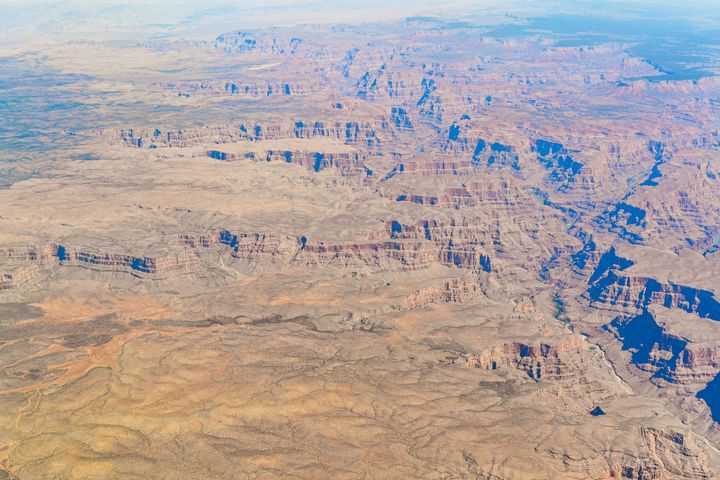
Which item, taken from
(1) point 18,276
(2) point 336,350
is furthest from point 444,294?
(1) point 18,276

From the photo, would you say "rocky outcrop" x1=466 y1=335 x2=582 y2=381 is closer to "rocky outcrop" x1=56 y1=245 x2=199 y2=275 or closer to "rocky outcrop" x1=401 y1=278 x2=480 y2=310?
"rocky outcrop" x1=401 y1=278 x2=480 y2=310

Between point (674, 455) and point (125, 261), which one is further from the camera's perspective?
point (125, 261)

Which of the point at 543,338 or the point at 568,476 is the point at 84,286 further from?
the point at 568,476

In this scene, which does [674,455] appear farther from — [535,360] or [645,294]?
[645,294]

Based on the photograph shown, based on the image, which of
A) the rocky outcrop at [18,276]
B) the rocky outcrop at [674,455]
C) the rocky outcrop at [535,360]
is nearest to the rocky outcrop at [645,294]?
the rocky outcrop at [535,360]

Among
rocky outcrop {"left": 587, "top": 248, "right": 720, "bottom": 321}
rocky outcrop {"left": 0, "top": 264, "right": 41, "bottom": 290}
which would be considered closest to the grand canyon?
rocky outcrop {"left": 0, "top": 264, "right": 41, "bottom": 290}

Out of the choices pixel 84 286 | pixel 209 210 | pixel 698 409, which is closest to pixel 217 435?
pixel 84 286

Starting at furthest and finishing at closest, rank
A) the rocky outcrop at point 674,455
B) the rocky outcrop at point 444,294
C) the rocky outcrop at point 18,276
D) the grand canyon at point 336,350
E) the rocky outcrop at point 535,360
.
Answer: the rocky outcrop at point 18,276, the rocky outcrop at point 444,294, the rocky outcrop at point 535,360, the rocky outcrop at point 674,455, the grand canyon at point 336,350

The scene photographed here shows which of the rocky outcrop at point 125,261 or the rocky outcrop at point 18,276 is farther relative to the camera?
the rocky outcrop at point 125,261

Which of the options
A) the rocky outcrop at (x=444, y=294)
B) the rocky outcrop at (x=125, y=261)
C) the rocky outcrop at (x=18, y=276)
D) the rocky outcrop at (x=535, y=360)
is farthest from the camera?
the rocky outcrop at (x=125, y=261)

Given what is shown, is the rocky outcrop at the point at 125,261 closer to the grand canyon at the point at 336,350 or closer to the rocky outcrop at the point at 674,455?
the grand canyon at the point at 336,350

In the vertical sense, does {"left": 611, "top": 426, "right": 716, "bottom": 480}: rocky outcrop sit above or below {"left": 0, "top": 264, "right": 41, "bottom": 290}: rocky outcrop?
below
